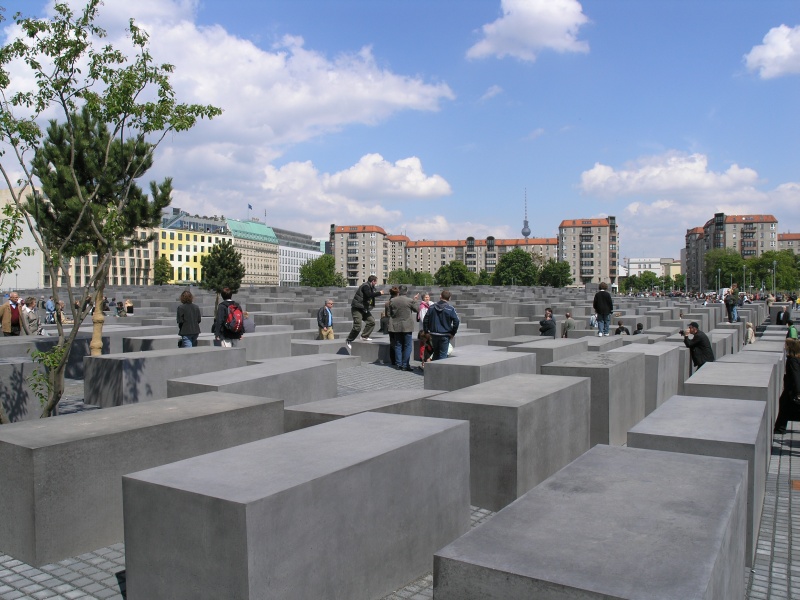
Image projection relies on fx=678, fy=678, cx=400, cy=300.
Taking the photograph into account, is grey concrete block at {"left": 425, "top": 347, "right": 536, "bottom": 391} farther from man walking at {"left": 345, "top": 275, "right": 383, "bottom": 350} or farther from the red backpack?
man walking at {"left": 345, "top": 275, "right": 383, "bottom": 350}

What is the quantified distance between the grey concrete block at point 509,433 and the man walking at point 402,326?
21.1 ft

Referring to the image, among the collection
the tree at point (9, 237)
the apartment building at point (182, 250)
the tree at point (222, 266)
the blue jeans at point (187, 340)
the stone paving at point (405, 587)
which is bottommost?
the stone paving at point (405, 587)

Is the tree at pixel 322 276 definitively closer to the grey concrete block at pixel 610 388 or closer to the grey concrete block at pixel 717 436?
the grey concrete block at pixel 610 388

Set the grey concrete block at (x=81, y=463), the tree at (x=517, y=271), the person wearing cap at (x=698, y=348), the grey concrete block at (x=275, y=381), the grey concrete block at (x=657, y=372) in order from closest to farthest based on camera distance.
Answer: the grey concrete block at (x=81, y=463), the grey concrete block at (x=275, y=381), the grey concrete block at (x=657, y=372), the person wearing cap at (x=698, y=348), the tree at (x=517, y=271)

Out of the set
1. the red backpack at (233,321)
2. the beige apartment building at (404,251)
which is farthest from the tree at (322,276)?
the red backpack at (233,321)

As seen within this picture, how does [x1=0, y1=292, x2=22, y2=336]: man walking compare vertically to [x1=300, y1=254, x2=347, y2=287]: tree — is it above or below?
below

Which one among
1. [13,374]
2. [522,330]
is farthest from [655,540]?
[522,330]

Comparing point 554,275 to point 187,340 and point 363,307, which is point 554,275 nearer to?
point 363,307

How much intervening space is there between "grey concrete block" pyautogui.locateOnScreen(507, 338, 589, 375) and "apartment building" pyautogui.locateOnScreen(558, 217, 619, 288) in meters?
152

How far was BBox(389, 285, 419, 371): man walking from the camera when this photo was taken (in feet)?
43.4

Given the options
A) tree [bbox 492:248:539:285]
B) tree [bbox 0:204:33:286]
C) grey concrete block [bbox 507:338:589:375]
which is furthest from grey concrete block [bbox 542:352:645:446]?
tree [bbox 492:248:539:285]

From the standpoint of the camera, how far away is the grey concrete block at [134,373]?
8.83 metres

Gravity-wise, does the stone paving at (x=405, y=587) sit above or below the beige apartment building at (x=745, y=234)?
below

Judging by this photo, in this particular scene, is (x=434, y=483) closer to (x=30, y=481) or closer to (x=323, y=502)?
(x=323, y=502)
